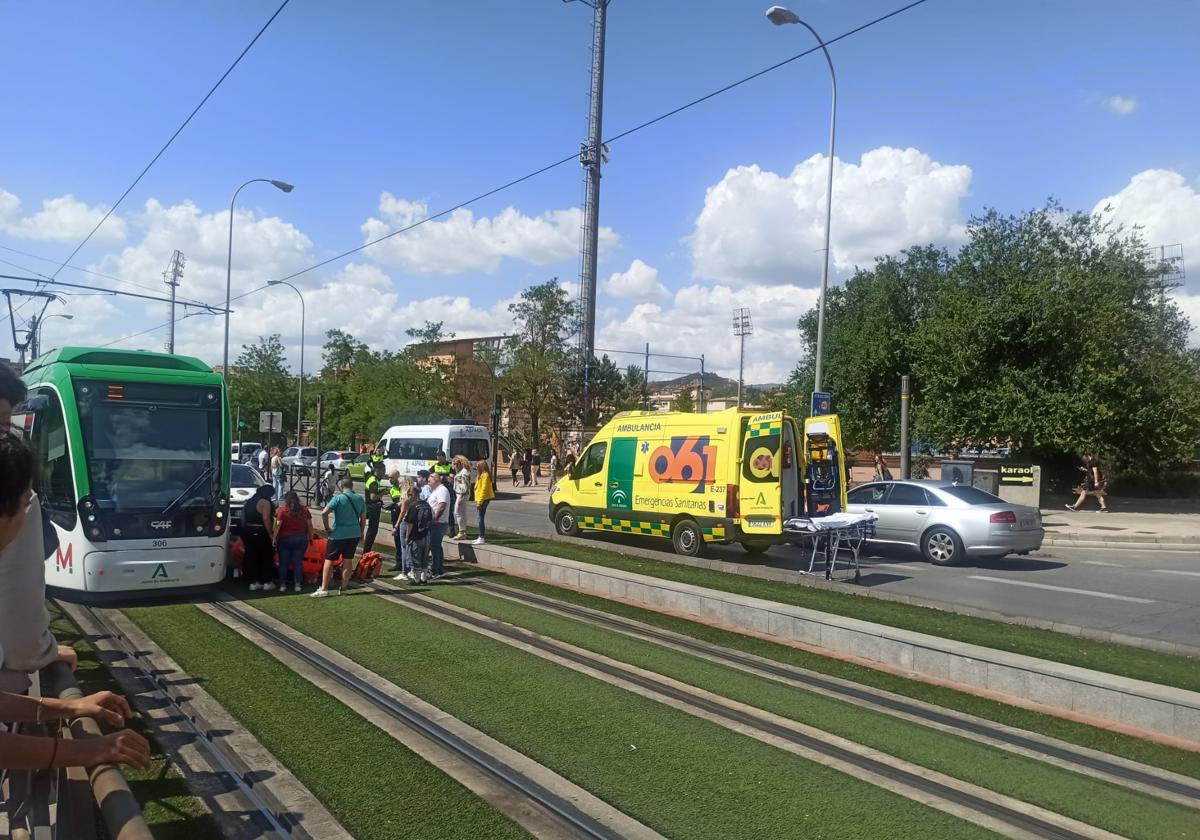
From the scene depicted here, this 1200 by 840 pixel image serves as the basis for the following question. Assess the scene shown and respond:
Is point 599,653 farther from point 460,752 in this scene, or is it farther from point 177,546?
point 177,546

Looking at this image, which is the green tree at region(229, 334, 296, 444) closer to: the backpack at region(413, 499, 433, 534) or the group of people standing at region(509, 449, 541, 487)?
the group of people standing at region(509, 449, 541, 487)

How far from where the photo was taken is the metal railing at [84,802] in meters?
2.82

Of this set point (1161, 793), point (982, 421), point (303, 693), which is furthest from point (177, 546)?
point (982, 421)

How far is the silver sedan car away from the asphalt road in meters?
0.35

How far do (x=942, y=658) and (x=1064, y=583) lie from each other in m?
7.27

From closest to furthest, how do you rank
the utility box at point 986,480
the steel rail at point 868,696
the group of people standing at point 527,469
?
the steel rail at point 868,696
the utility box at point 986,480
the group of people standing at point 527,469

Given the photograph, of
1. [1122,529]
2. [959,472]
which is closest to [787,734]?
[959,472]

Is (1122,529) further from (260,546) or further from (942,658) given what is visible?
(260,546)

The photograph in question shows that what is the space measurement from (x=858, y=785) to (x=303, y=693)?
4147 mm

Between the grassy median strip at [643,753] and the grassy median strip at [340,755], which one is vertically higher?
the grassy median strip at [643,753]

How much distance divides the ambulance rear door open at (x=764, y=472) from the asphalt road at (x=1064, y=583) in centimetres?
109

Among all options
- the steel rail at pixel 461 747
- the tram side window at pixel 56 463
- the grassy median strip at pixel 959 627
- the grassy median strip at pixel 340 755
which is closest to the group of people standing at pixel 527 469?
the grassy median strip at pixel 959 627

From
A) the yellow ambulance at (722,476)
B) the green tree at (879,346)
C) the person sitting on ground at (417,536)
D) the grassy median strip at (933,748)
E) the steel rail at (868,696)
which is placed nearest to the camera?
the grassy median strip at (933,748)

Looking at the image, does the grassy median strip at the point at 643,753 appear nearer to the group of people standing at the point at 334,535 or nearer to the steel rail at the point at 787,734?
the steel rail at the point at 787,734
